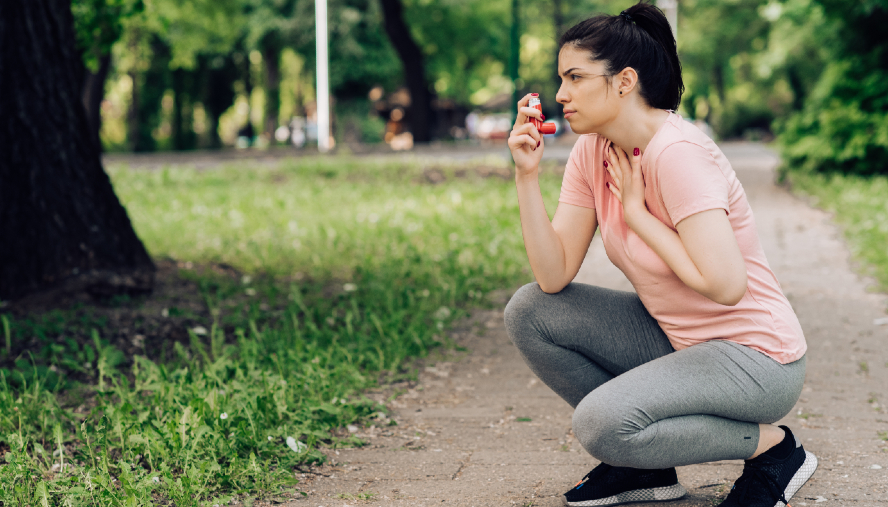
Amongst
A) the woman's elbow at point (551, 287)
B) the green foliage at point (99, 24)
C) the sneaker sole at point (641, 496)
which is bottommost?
the sneaker sole at point (641, 496)

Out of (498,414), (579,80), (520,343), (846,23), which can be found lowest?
(498,414)

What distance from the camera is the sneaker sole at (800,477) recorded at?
244 centimetres

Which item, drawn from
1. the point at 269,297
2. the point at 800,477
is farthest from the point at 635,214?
the point at 269,297

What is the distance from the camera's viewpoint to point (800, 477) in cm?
250

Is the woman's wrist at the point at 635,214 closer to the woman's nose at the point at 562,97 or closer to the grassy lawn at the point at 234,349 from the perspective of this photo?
the woman's nose at the point at 562,97

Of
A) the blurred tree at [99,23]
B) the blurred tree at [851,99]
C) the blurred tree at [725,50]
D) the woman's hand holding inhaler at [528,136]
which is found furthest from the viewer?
the blurred tree at [725,50]

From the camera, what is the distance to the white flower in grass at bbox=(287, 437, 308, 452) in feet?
9.53

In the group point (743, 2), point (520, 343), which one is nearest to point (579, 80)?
point (520, 343)

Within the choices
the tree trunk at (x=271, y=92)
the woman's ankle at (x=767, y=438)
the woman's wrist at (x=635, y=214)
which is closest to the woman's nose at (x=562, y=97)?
the woman's wrist at (x=635, y=214)

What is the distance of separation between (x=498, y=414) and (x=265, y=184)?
906cm

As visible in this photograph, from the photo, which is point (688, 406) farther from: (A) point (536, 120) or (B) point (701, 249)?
(A) point (536, 120)

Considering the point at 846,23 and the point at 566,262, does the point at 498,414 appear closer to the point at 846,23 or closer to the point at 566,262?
the point at 566,262

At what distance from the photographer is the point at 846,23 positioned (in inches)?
424

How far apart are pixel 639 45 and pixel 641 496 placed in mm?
1346
